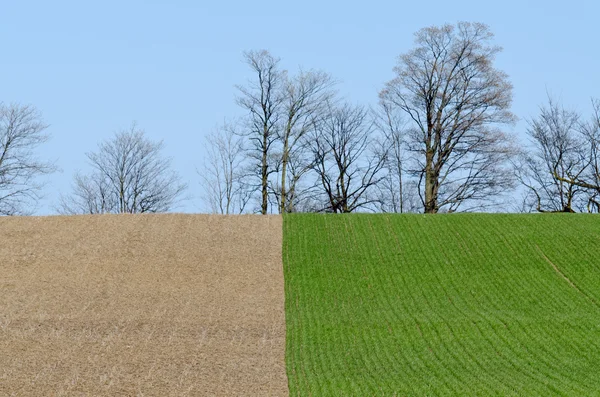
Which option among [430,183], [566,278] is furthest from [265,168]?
[566,278]

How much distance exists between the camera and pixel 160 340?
2230 cm

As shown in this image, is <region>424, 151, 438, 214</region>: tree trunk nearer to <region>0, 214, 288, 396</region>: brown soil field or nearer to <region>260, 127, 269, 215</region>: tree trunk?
<region>260, 127, 269, 215</region>: tree trunk

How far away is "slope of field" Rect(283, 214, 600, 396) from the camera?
19250 mm

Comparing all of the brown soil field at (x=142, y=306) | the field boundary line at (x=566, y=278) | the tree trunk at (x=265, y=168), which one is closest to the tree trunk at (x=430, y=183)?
the tree trunk at (x=265, y=168)

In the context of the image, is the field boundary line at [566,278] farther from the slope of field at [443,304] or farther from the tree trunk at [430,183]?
the tree trunk at [430,183]

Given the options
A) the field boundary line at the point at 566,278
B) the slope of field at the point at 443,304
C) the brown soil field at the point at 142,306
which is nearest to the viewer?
the brown soil field at the point at 142,306

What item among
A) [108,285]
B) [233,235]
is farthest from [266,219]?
[108,285]

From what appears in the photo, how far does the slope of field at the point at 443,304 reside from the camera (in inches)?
758

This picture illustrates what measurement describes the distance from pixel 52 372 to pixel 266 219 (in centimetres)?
1640

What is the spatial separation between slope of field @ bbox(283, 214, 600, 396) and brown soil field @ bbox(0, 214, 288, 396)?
1.01 metres

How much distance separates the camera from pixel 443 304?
1045 inches

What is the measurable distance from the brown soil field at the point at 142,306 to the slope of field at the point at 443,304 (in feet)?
3.32

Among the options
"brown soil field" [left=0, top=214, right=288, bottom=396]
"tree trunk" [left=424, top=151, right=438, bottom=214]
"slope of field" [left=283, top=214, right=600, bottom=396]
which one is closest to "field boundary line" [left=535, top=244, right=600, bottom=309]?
"slope of field" [left=283, top=214, right=600, bottom=396]

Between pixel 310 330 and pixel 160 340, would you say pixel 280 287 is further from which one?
Answer: pixel 160 340
